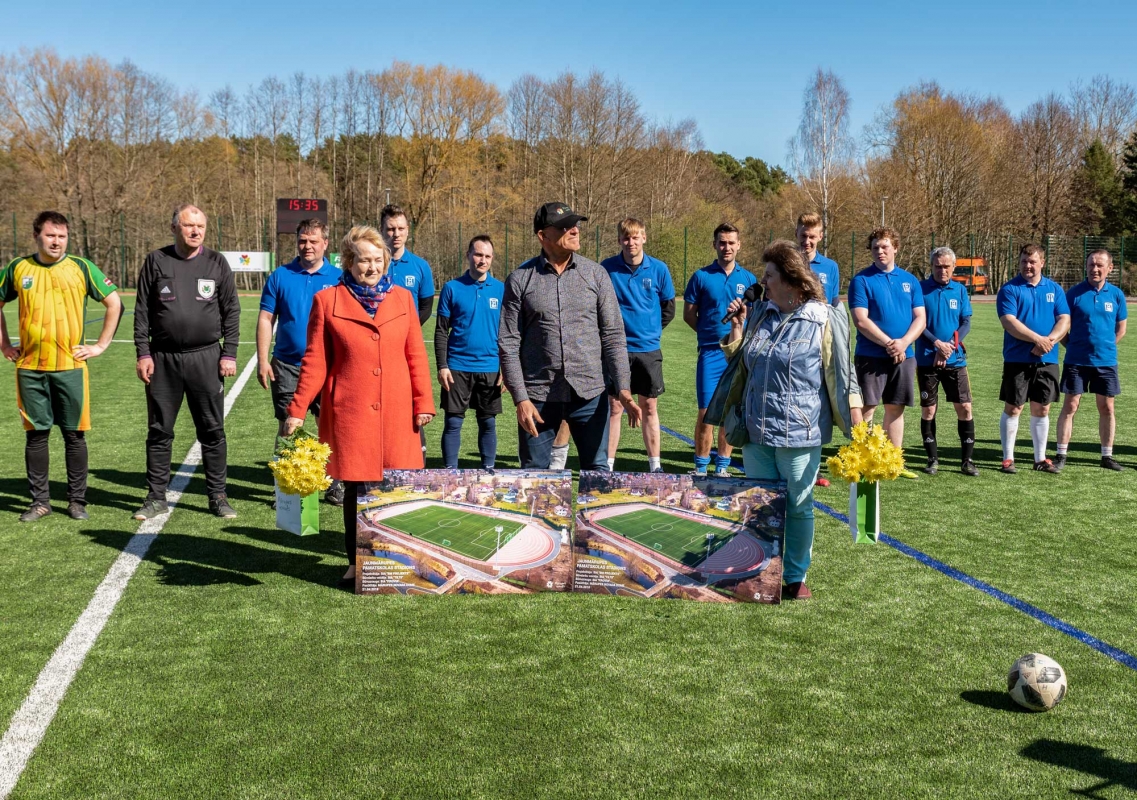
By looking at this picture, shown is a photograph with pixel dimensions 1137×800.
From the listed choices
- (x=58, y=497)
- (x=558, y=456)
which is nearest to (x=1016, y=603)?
(x=558, y=456)

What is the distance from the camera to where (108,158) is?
52656mm

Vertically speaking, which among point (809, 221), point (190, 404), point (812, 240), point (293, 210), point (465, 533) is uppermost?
point (293, 210)

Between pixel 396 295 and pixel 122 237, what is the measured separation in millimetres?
40575

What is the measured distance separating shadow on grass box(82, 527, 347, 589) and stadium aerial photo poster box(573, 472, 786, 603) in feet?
4.91

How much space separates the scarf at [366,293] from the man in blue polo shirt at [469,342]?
236 cm

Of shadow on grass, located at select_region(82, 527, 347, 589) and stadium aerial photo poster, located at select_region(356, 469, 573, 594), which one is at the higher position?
stadium aerial photo poster, located at select_region(356, 469, 573, 594)

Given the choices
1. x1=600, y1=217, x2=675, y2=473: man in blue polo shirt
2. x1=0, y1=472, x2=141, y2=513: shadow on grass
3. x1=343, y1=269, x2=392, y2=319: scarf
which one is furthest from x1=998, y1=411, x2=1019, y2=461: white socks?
x1=0, y1=472, x2=141, y2=513: shadow on grass

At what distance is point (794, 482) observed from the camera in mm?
4879

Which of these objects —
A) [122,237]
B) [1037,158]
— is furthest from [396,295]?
[1037,158]

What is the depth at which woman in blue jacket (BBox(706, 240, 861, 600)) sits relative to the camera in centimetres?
475

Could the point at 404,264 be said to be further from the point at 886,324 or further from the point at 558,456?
the point at 886,324

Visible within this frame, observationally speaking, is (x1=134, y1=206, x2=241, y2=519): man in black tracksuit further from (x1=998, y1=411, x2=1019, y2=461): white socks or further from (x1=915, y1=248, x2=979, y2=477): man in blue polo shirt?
(x1=998, y1=411, x2=1019, y2=461): white socks

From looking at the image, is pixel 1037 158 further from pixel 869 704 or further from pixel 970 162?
pixel 869 704

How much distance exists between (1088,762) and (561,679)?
192 centimetres
